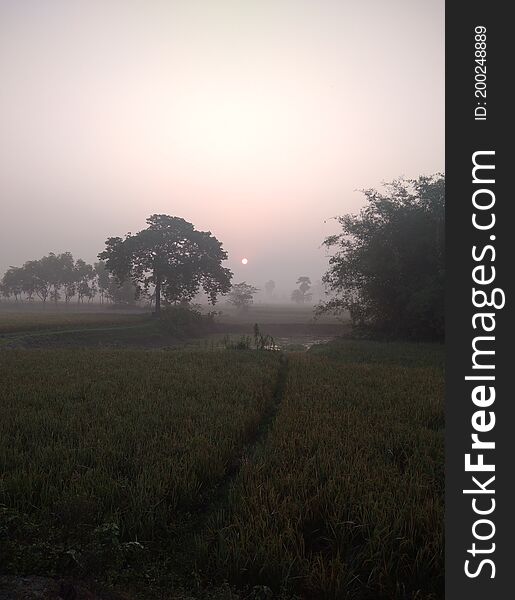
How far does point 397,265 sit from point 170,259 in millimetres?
29191

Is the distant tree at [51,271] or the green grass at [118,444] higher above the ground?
the distant tree at [51,271]

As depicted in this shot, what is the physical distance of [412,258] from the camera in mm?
26422

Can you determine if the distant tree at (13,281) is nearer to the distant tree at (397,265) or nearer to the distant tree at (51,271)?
the distant tree at (51,271)

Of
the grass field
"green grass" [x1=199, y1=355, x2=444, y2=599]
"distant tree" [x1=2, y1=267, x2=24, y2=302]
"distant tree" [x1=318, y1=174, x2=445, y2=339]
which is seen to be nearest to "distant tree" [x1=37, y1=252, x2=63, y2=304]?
"distant tree" [x1=2, y1=267, x2=24, y2=302]

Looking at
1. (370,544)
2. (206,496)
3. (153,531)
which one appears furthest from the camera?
(206,496)

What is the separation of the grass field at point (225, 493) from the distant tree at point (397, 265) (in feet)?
59.2

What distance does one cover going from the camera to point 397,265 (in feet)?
85.5

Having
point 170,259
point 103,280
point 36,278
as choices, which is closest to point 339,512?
point 170,259

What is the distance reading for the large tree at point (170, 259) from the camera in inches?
1743

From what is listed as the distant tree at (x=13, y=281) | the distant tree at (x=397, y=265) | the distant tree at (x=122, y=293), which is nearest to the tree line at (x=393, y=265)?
the distant tree at (x=397, y=265)

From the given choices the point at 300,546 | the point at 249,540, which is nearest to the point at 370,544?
the point at 300,546

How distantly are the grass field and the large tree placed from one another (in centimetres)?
3625

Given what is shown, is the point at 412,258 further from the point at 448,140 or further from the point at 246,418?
the point at 448,140

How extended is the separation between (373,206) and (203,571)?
2991 cm
